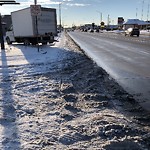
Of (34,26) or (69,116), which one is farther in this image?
(34,26)

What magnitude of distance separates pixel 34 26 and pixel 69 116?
2177 cm

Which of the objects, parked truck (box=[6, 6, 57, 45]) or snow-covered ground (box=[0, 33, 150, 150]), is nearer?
snow-covered ground (box=[0, 33, 150, 150])

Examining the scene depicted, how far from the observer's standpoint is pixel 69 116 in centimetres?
608

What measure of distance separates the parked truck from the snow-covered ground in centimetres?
1752

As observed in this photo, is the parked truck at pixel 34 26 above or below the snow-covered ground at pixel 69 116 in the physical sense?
above

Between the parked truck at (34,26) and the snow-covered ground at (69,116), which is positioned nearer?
the snow-covered ground at (69,116)

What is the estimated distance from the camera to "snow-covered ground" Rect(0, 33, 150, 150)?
477 centimetres

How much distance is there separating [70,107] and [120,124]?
1606mm

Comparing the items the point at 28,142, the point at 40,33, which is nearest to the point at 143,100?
the point at 28,142

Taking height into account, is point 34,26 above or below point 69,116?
above

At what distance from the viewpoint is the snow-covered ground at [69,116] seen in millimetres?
4766

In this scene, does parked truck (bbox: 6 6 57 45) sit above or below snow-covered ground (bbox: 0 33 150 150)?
above

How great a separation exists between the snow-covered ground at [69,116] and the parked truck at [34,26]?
1752cm

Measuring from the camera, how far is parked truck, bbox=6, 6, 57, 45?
89.6ft
